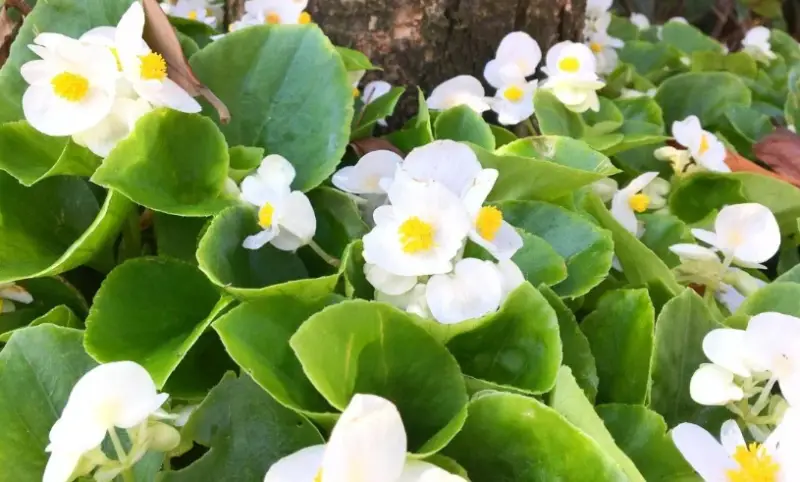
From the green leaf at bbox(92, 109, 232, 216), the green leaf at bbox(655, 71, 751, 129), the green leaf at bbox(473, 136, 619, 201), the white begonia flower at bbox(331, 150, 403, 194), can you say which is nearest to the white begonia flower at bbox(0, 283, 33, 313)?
the green leaf at bbox(92, 109, 232, 216)

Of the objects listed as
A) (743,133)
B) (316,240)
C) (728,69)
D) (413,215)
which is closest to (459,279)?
(413,215)

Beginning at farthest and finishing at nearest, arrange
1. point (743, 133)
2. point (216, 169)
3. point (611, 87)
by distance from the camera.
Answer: point (611, 87) → point (743, 133) → point (216, 169)

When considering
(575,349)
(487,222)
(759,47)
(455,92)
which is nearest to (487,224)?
(487,222)

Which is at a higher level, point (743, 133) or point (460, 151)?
point (460, 151)

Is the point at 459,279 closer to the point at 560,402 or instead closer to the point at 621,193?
the point at 560,402

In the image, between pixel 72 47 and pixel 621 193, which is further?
pixel 621 193

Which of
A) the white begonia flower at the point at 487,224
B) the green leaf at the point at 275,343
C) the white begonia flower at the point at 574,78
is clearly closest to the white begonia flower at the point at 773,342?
the white begonia flower at the point at 487,224

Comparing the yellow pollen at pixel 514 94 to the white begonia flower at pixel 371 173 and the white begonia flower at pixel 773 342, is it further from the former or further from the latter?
the white begonia flower at pixel 773 342

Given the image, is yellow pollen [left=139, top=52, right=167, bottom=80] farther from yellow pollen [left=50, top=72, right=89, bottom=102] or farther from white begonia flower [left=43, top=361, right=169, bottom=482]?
white begonia flower [left=43, top=361, right=169, bottom=482]
